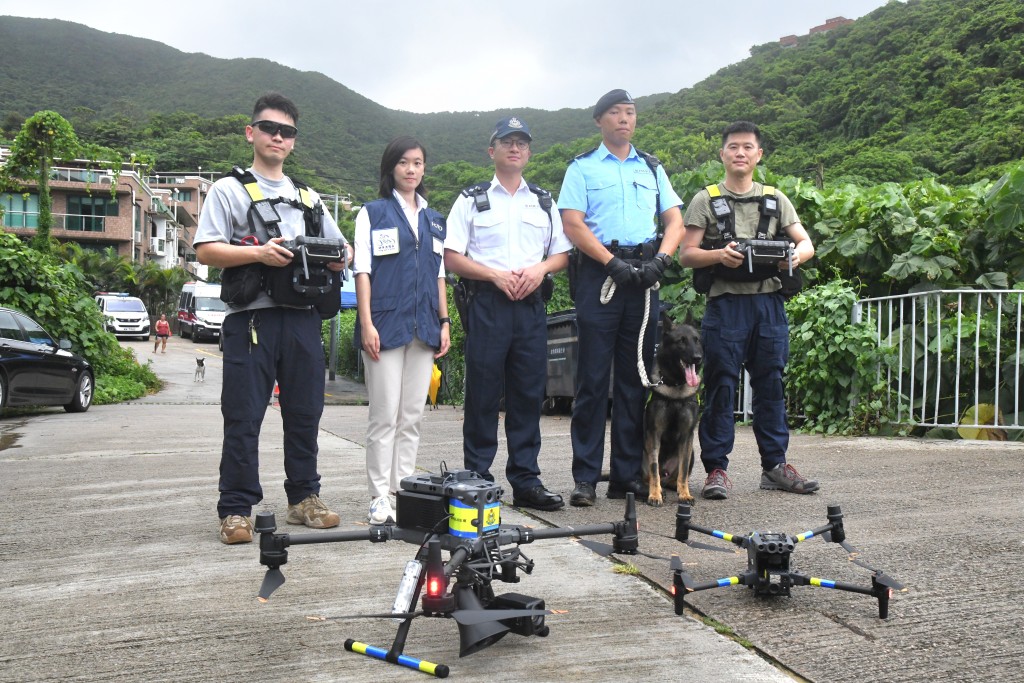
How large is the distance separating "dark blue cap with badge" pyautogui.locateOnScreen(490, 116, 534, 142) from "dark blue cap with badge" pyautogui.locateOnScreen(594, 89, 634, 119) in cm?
49

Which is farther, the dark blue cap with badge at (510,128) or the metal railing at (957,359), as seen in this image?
the metal railing at (957,359)

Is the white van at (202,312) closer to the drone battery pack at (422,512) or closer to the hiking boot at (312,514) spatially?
the hiking boot at (312,514)

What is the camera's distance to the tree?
21109 mm

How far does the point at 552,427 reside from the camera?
11.5 meters

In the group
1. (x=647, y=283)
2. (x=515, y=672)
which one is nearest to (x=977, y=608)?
(x=515, y=672)

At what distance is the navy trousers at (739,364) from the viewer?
5617 millimetres

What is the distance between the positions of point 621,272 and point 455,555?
2601mm

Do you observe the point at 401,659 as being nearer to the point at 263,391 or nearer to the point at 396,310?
the point at 263,391

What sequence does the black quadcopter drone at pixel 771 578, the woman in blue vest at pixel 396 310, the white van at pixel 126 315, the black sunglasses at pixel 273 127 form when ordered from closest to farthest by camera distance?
the black quadcopter drone at pixel 771 578 < the black sunglasses at pixel 273 127 < the woman in blue vest at pixel 396 310 < the white van at pixel 126 315

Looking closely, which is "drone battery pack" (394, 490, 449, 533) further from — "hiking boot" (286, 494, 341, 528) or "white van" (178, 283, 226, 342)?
"white van" (178, 283, 226, 342)

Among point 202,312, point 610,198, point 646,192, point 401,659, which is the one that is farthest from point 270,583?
point 202,312

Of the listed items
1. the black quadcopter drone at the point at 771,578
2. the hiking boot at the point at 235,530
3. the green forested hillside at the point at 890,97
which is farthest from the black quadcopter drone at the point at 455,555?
the green forested hillside at the point at 890,97

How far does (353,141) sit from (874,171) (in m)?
79.4

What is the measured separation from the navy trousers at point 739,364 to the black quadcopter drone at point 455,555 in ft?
8.49
